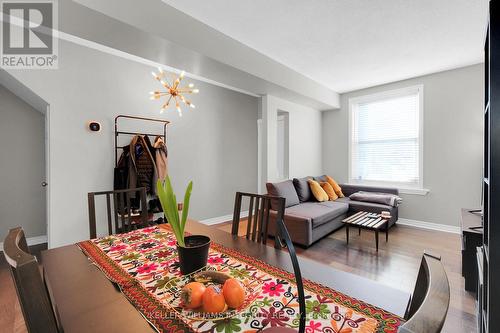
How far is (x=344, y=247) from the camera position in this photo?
3.12 metres

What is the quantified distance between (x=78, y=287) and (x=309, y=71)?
4033 mm

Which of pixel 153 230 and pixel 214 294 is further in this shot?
pixel 153 230

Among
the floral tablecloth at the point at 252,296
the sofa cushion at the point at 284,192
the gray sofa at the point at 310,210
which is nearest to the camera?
the floral tablecloth at the point at 252,296

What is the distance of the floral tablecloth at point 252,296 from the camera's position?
68cm

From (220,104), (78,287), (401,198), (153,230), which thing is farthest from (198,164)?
(401,198)

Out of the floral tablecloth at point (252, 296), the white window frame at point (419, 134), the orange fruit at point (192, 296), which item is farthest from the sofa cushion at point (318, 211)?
the orange fruit at point (192, 296)

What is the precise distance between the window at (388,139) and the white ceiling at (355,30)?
71cm

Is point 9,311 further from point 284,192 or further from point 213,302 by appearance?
point 284,192

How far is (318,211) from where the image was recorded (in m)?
3.41

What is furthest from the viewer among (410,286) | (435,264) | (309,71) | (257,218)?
(309,71)

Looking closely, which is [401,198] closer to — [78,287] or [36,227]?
[78,287]

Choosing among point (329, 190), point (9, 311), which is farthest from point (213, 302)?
point (329, 190)

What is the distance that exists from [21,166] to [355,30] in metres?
4.57

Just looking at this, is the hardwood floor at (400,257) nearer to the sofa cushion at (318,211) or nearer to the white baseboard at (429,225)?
the white baseboard at (429,225)
